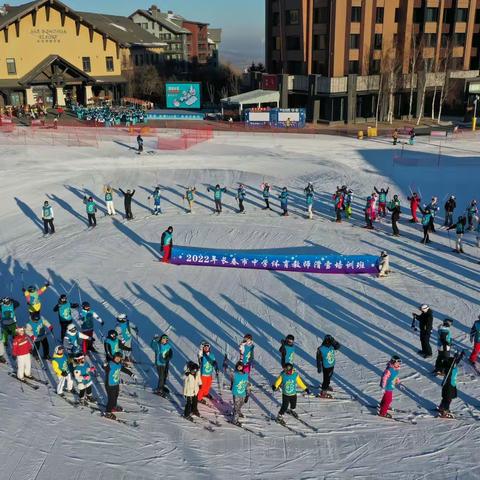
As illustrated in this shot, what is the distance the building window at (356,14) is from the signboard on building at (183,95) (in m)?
15.8

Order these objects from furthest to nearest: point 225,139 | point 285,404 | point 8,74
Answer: point 8,74, point 225,139, point 285,404

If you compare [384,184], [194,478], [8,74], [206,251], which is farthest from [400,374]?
[8,74]

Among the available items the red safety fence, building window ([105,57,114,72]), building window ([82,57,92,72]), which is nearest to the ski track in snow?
the red safety fence

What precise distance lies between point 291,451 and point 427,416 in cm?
275

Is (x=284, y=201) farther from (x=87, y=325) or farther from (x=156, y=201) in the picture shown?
(x=87, y=325)

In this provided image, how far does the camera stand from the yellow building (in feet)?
159

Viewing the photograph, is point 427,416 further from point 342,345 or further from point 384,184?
point 384,184

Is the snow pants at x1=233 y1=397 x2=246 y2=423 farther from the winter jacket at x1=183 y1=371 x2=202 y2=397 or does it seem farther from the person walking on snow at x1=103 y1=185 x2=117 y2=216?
the person walking on snow at x1=103 y1=185 x2=117 y2=216

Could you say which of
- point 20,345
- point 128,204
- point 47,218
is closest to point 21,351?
point 20,345

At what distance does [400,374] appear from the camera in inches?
433

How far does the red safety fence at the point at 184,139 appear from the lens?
112 ft

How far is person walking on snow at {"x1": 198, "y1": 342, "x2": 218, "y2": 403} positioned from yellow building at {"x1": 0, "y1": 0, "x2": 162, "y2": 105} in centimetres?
4644

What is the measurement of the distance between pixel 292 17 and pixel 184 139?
2218 cm

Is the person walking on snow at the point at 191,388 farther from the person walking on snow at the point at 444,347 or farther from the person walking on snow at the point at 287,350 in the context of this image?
the person walking on snow at the point at 444,347
